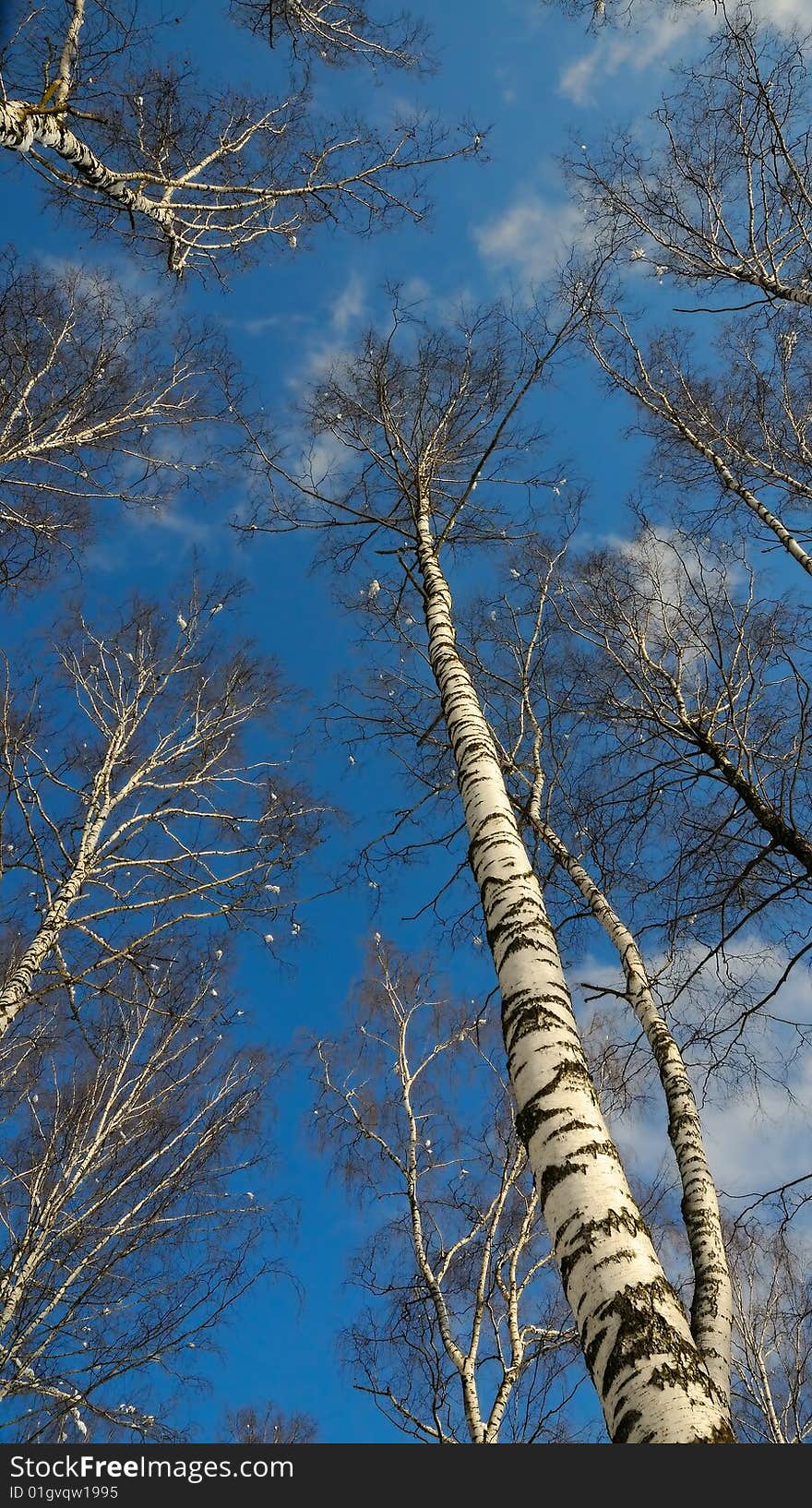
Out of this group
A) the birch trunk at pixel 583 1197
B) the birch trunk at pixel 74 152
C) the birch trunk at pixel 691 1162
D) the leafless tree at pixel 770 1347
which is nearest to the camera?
the birch trunk at pixel 583 1197

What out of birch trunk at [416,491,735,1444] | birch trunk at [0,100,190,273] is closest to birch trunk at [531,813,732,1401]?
birch trunk at [416,491,735,1444]

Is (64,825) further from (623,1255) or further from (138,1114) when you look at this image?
(623,1255)

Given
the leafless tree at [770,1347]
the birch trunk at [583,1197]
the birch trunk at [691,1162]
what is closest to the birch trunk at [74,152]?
the birch trunk at [583,1197]

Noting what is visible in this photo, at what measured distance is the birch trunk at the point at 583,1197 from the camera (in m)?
1.69

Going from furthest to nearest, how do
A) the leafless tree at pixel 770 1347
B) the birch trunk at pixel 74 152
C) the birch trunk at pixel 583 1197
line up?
the leafless tree at pixel 770 1347, the birch trunk at pixel 74 152, the birch trunk at pixel 583 1197

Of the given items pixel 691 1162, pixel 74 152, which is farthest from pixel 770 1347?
pixel 74 152

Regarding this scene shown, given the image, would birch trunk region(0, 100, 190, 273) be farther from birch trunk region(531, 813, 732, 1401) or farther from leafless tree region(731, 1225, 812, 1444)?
leafless tree region(731, 1225, 812, 1444)

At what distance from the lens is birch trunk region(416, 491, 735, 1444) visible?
66.4 inches

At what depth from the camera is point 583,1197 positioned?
2.03 m

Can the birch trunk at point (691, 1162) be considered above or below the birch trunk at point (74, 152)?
below

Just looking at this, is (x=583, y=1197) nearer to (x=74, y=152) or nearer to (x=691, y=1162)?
(x=691, y=1162)

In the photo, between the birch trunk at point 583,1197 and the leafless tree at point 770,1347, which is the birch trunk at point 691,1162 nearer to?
the birch trunk at point 583,1197

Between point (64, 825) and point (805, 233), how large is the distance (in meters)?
7.54

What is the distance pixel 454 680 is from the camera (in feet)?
14.5
